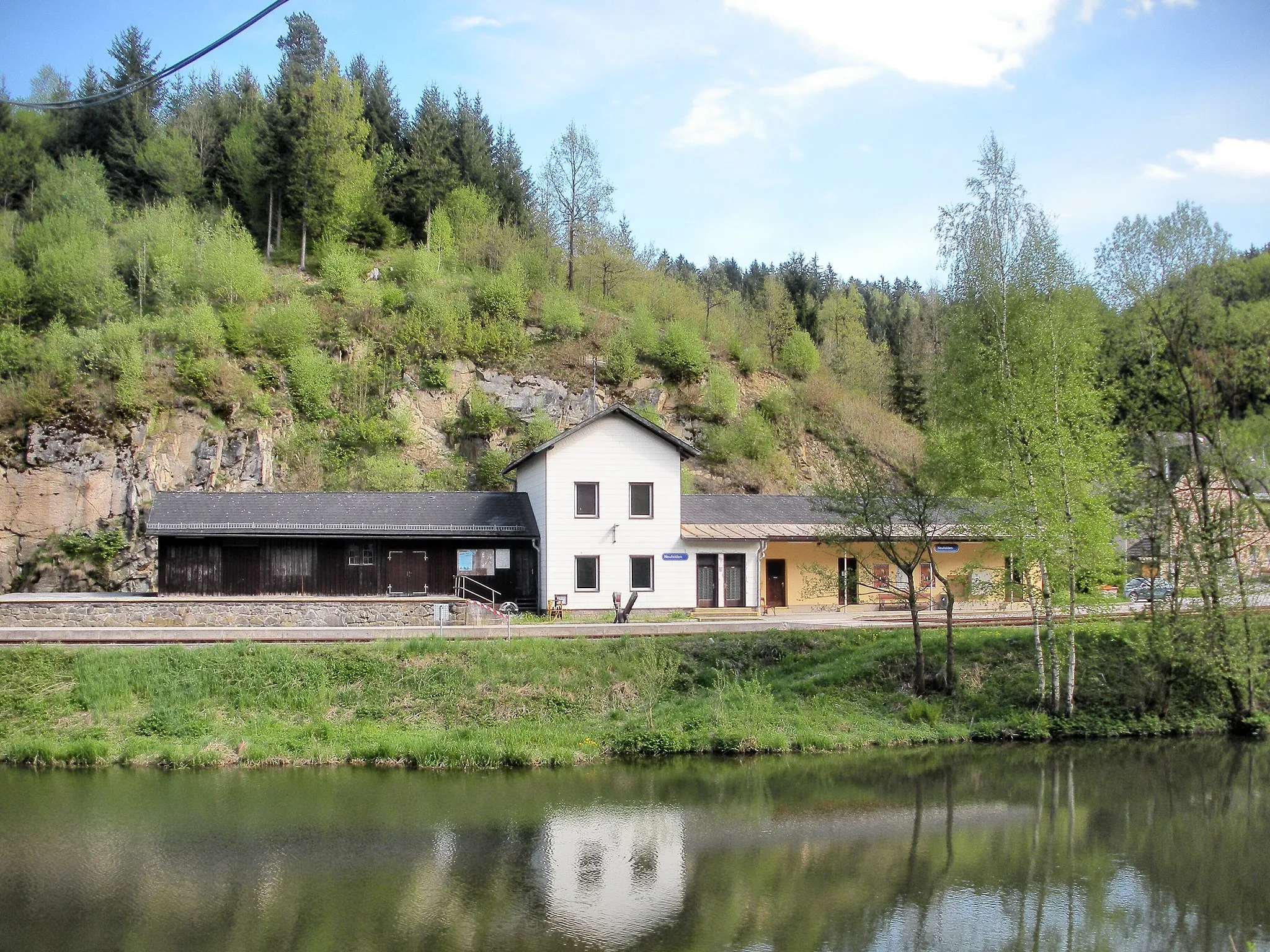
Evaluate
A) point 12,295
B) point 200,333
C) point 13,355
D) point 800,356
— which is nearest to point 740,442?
point 800,356

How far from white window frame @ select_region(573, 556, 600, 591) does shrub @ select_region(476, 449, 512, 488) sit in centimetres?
1450

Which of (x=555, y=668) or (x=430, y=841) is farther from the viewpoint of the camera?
(x=555, y=668)

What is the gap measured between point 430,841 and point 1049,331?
640 inches

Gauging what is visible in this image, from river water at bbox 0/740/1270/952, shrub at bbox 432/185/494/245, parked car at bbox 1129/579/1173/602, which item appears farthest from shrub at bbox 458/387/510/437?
river water at bbox 0/740/1270/952

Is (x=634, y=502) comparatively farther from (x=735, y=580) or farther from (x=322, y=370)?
(x=322, y=370)

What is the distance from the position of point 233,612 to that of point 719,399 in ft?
102

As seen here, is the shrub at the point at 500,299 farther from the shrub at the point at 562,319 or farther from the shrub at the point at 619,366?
the shrub at the point at 619,366

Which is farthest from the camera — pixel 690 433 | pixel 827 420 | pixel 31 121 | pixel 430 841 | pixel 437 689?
pixel 31 121

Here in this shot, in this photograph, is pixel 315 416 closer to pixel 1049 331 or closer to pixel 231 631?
pixel 231 631

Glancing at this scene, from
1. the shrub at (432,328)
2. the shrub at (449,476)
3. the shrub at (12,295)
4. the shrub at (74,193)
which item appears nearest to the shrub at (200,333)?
the shrub at (12,295)

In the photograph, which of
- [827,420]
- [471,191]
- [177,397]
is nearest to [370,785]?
[177,397]

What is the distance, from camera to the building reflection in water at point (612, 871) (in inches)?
414

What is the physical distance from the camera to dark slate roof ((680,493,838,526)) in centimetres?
3356

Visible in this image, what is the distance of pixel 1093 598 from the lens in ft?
69.4
